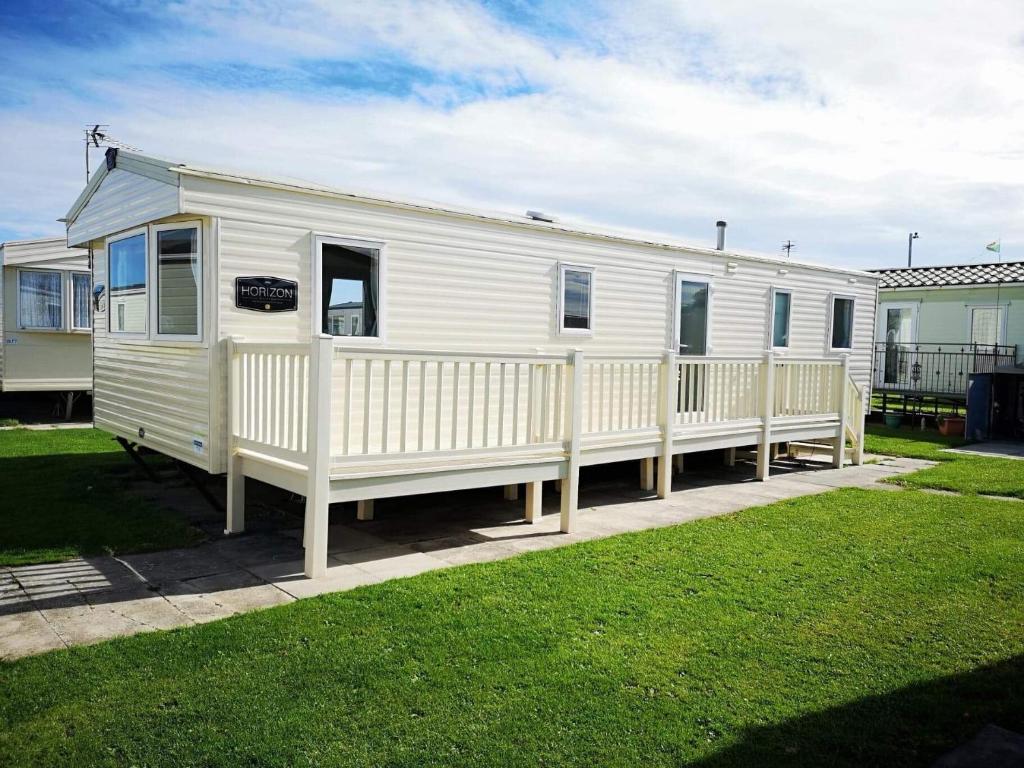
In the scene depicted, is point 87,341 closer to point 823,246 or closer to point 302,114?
point 302,114

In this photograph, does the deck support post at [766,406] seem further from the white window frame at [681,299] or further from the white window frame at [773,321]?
the white window frame at [773,321]

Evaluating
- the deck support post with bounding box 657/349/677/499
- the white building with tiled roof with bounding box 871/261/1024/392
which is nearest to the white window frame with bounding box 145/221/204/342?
the deck support post with bounding box 657/349/677/499

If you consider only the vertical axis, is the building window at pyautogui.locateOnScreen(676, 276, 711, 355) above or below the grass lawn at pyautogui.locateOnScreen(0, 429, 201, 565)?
above

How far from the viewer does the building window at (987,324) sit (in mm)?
17703

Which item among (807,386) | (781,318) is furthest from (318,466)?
(781,318)

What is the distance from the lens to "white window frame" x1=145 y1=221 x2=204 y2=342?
573cm

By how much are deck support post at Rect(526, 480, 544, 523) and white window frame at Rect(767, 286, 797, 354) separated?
17.5 ft

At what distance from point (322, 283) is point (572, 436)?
2326 millimetres

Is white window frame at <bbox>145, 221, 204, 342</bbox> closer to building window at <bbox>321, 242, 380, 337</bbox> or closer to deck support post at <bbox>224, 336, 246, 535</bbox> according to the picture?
deck support post at <bbox>224, 336, 246, 535</bbox>

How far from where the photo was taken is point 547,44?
10039 mm

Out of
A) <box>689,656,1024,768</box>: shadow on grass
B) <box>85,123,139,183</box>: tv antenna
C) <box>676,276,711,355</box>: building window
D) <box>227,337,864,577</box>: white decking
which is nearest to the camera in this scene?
<box>689,656,1024,768</box>: shadow on grass

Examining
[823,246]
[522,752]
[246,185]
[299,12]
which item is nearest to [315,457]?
[246,185]

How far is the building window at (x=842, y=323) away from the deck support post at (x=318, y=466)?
9.14 m

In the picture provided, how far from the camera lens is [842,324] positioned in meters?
12.0
